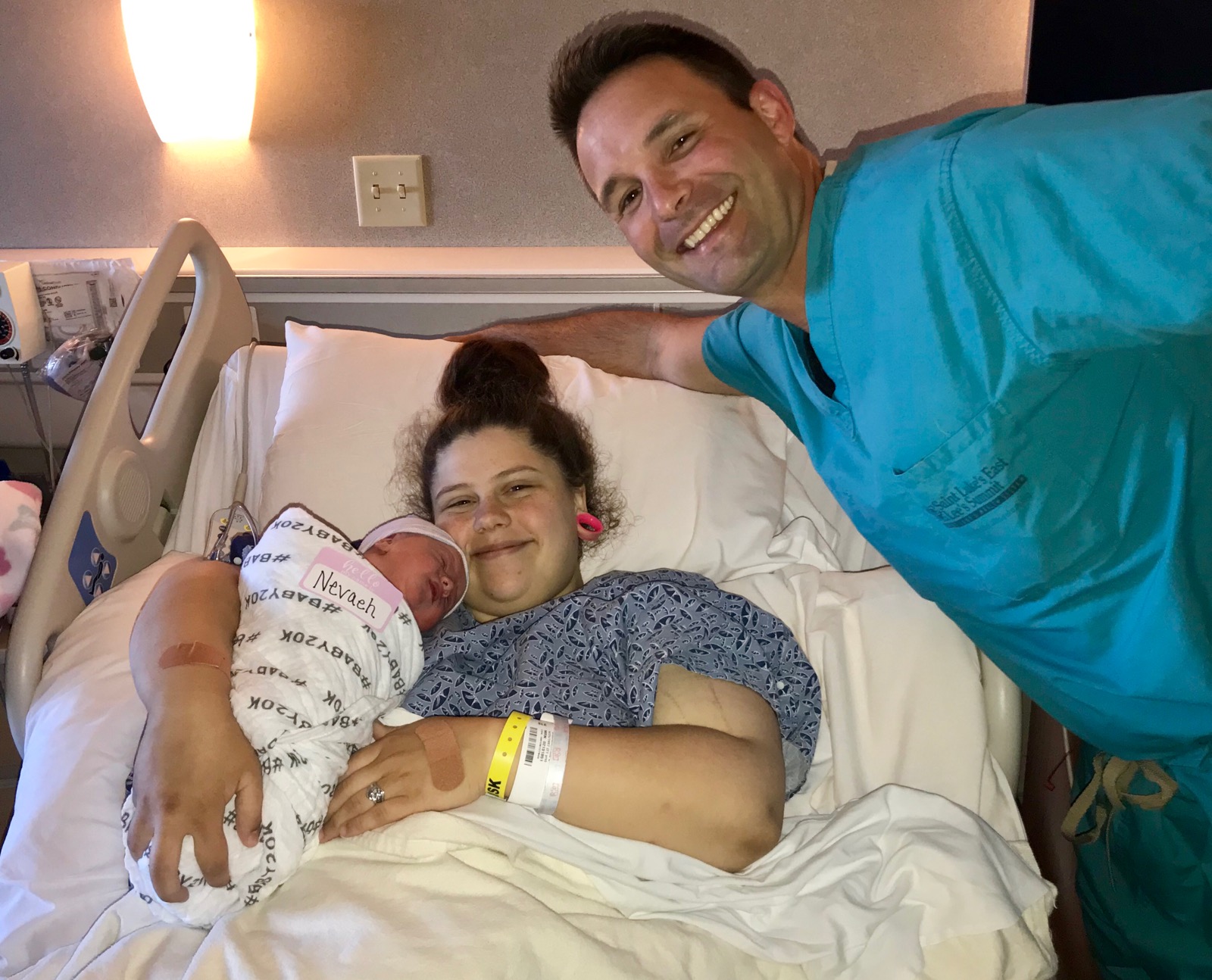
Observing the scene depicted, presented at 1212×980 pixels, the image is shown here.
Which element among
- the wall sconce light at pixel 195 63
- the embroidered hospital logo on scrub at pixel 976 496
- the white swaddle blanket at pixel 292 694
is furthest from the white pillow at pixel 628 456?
the wall sconce light at pixel 195 63

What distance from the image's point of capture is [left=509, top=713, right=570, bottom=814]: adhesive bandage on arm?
1139 mm

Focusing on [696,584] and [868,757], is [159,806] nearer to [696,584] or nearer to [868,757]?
[696,584]

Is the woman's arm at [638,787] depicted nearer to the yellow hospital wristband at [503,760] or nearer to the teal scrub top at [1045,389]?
the yellow hospital wristband at [503,760]

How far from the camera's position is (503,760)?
1151 mm

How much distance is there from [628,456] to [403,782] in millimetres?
782

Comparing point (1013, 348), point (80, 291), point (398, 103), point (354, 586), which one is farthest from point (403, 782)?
point (398, 103)

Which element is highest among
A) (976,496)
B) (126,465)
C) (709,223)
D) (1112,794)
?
(709,223)

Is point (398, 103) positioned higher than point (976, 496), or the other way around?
point (398, 103)

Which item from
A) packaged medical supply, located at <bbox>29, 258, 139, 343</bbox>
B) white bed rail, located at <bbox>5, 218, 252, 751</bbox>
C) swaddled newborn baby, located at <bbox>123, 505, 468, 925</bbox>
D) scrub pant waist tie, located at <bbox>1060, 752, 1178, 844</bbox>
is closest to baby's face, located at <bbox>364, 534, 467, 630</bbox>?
swaddled newborn baby, located at <bbox>123, 505, 468, 925</bbox>

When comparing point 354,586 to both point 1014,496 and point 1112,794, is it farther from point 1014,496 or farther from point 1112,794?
point 1112,794

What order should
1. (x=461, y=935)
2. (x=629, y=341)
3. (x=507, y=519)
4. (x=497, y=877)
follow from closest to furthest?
(x=461, y=935)
(x=497, y=877)
(x=507, y=519)
(x=629, y=341)

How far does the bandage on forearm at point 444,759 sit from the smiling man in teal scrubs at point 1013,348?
67cm

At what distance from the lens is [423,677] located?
1375 mm

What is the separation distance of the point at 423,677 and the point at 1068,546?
914 millimetres
